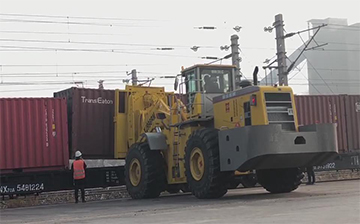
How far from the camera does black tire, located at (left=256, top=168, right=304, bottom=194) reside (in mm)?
13023

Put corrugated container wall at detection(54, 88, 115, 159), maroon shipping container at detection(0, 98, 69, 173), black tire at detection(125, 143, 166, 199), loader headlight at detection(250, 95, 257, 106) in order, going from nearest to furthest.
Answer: loader headlight at detection(250, 95, 257, 106) → black tire at detection(125, 143, 166, 199) → maroon shipping container at detection(0, 98, 69, 173) → corrugated container wall at detection(54, 88, 115, 159)

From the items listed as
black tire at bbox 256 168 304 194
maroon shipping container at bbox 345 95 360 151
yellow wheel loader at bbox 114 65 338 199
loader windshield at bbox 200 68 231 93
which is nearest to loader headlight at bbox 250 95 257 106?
yellow wheel loader at bbox 114 65 338 199

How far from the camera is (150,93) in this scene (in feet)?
54.0

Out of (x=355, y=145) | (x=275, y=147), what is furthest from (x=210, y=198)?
(x=355, y=145)

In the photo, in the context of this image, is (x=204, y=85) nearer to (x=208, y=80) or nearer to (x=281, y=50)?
(x=208, y=80)

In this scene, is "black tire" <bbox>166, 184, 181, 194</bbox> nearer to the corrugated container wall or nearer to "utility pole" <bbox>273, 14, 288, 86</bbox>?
the corrugated container wall

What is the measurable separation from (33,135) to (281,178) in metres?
7.46

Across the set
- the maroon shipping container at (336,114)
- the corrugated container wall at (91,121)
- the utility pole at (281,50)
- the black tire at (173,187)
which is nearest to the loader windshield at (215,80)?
the black tire at (173,187)

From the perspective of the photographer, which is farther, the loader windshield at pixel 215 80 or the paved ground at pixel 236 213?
the loader windshield at pixel 215 80

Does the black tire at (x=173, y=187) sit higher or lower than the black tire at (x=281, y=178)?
lower

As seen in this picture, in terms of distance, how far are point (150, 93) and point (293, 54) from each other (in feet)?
147

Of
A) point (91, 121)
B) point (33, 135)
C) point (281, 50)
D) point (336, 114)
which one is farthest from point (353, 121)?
point (33, 135)

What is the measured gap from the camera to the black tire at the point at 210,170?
465 inches

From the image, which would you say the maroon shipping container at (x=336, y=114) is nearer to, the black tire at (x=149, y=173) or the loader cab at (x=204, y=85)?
the loader cab at (x=204, y=85)
